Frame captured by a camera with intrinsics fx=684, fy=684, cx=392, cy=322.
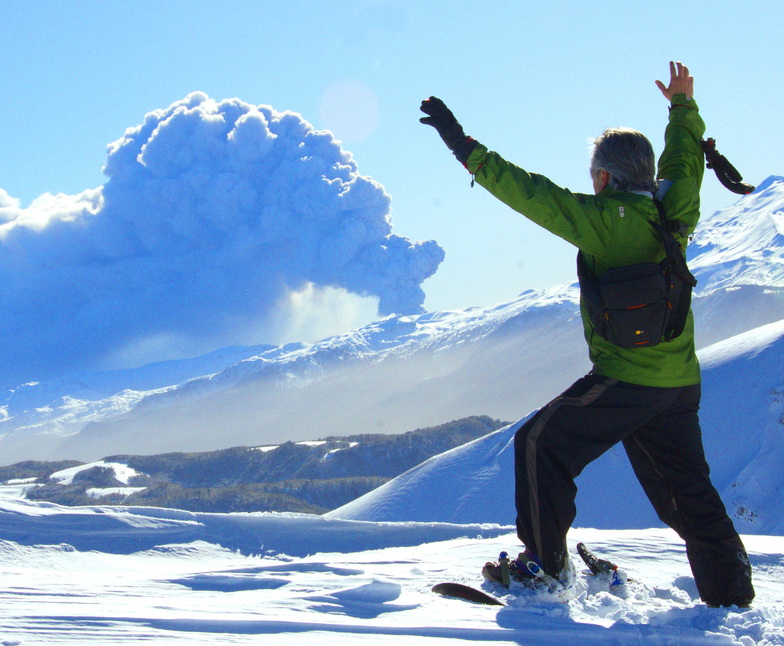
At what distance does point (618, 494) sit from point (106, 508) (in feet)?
21.0

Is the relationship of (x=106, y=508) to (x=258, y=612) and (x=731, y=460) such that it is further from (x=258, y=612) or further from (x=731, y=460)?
(x=731, y=460)

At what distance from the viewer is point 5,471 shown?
207ft

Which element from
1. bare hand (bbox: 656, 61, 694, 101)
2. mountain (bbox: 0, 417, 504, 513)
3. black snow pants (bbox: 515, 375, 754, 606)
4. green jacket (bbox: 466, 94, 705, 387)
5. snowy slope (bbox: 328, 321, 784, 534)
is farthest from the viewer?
mountain (bbox: 0, 417, 504, 513)

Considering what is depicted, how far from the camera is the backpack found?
2.35 meters

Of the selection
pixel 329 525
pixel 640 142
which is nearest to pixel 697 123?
pixel 640 142

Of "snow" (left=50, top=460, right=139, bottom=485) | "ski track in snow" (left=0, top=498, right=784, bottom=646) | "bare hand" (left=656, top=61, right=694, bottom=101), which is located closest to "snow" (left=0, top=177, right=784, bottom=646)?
"ski track in snow" (left=0, top=498, right=784, bottom=646)

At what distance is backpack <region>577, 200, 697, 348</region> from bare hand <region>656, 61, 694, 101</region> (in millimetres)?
879

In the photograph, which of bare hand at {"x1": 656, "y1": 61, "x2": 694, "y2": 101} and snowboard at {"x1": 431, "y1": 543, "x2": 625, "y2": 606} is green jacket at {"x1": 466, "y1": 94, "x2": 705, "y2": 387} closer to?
bare hand at {"x1": 656, "y1": 61, "x2": 694, "y2": 101}

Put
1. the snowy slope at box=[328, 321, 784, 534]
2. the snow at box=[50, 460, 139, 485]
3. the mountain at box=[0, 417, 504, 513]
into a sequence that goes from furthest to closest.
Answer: the snow at box=[50, 460, 139, 485] → the mountain at box=[0, 417, 504, 513] → the snowy slope at box=[328, 321, 784, 534]

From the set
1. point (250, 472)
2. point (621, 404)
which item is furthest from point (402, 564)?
point (250, 472)

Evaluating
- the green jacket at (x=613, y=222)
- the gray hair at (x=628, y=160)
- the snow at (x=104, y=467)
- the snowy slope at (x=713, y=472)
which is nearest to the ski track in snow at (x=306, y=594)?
the green jacket at (x=613, y=222)

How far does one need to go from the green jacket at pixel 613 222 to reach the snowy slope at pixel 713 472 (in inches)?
219

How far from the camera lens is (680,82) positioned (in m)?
2.98

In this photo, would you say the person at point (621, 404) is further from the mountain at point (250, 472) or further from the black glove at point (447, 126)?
the mountain at point (250, 472)
